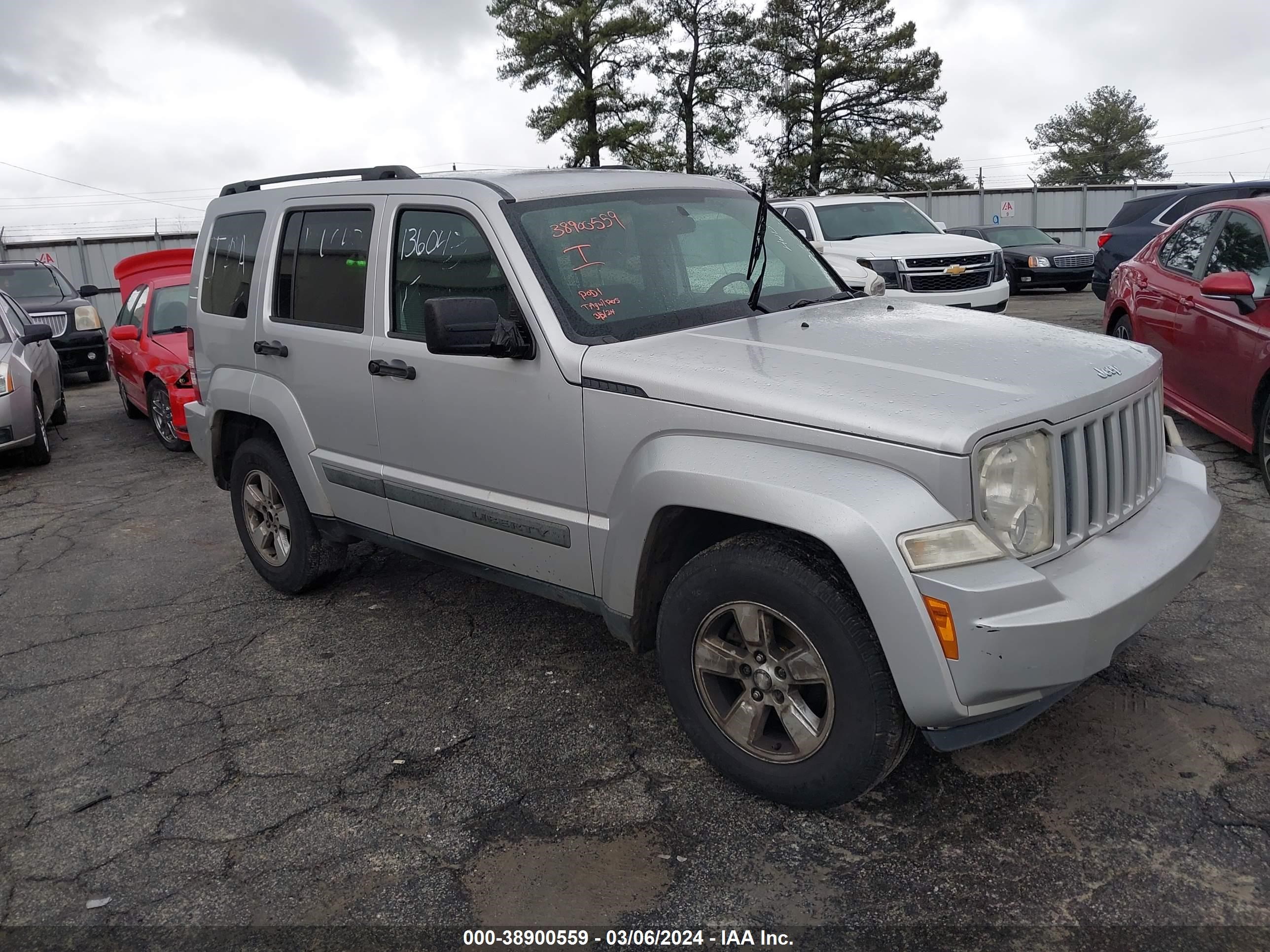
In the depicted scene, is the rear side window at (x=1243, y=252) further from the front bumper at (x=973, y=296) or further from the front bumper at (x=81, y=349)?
the front bumper at (x=81, y=349)

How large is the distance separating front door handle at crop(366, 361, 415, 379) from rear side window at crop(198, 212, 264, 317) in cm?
118

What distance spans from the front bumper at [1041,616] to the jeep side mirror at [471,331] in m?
1.64

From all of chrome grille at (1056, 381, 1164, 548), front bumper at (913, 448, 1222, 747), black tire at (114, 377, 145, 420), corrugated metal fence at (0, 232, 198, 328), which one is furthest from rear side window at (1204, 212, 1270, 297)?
corrugated metal fence at (0, 232, 198, 328)

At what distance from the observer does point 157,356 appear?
378 inches

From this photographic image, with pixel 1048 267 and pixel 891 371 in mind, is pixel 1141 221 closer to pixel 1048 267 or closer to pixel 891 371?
pixel 1048 267

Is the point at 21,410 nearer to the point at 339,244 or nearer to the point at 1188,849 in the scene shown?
the point at 339,244

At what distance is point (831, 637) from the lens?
291 centimetres

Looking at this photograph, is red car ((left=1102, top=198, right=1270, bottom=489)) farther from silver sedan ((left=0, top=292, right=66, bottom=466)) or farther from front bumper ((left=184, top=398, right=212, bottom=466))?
silver sedan ((left=0, top=292, right=66, bottom=466))

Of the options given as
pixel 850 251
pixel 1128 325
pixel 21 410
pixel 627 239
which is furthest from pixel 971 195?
pixel 627 239

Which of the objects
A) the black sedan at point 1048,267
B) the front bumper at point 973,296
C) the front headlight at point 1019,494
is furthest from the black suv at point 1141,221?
the front headlight at point 1019,494

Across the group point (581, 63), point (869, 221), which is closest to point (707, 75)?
point (581, 63)

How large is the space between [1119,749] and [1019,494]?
1.14 metres

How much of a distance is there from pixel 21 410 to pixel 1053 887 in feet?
28.7

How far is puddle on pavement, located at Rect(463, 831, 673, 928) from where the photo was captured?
9.32 ft
